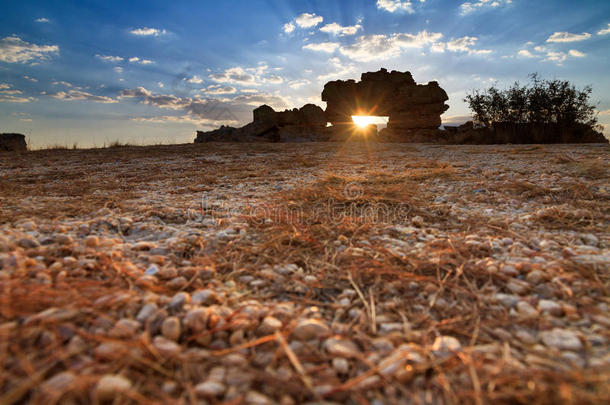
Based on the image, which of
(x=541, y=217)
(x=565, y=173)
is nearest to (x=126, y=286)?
(x=541, y=217)

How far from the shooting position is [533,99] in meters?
18.6

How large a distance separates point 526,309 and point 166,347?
1.42m

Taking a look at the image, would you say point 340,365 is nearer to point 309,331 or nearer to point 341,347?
point 341,347

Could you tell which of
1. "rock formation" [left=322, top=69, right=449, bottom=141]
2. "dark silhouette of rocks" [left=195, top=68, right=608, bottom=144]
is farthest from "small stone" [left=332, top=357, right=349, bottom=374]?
"rock formation" [left=322, top=69, right=449, bottom=141]

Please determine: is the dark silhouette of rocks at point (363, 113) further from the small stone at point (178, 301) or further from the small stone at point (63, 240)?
the small stone at point (178, 301)

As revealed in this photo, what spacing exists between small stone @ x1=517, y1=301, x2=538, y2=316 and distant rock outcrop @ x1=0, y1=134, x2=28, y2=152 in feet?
53.8

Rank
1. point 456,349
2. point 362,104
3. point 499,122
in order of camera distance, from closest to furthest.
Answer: point 456,349 → point 499,122 → point 362,104

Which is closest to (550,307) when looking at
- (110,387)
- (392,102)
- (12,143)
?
(110,387)

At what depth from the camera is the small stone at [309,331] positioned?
1.12m

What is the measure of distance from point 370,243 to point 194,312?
127 centimetres

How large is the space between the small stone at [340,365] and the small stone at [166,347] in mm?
525

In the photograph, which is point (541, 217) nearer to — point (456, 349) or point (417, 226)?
point (417, 226)

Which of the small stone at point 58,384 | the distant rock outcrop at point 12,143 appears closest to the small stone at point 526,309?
the small stone at point 58,384

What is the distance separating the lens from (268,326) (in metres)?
1.15
